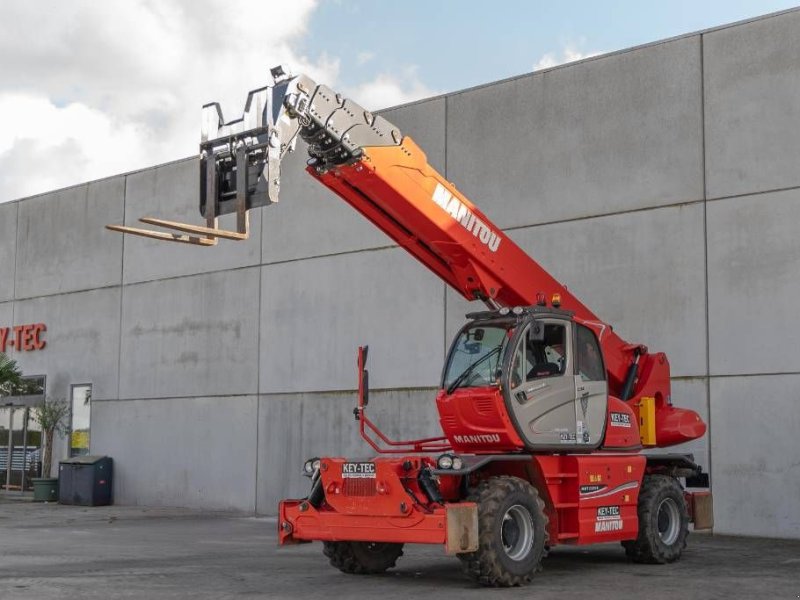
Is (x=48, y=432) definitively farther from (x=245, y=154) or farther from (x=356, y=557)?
(x=245, y=154)

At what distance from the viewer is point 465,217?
12852 millimetres

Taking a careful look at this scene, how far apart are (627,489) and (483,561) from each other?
2721mm

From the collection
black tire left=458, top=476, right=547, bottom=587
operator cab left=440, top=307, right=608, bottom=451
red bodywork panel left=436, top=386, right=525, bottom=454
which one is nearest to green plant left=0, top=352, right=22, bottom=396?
operator cab left=440, top=307, right=608, bottom=451

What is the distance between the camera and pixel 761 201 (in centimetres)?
1741

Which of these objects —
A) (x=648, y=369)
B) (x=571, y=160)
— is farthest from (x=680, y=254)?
(x=648, y=369)

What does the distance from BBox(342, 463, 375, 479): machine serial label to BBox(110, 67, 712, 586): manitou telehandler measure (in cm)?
1

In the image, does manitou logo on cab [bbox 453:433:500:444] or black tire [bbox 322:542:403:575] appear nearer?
manitou logo on cab [bbox 453:433:500:444]

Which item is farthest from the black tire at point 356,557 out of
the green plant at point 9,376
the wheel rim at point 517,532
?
the green plant at point 9,376

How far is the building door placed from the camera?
27.9 meters

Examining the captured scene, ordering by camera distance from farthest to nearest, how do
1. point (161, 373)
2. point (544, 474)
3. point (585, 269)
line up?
point (161, 373)
point (585, 269)
point (544, 474)

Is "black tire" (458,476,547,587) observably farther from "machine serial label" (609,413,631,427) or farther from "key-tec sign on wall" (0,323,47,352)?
"key-tec sign on wall" (0,323,47,352)

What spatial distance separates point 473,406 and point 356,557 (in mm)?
2286

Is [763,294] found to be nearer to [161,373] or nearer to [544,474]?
[544,474]

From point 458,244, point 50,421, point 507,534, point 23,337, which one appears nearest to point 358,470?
point 507,534
